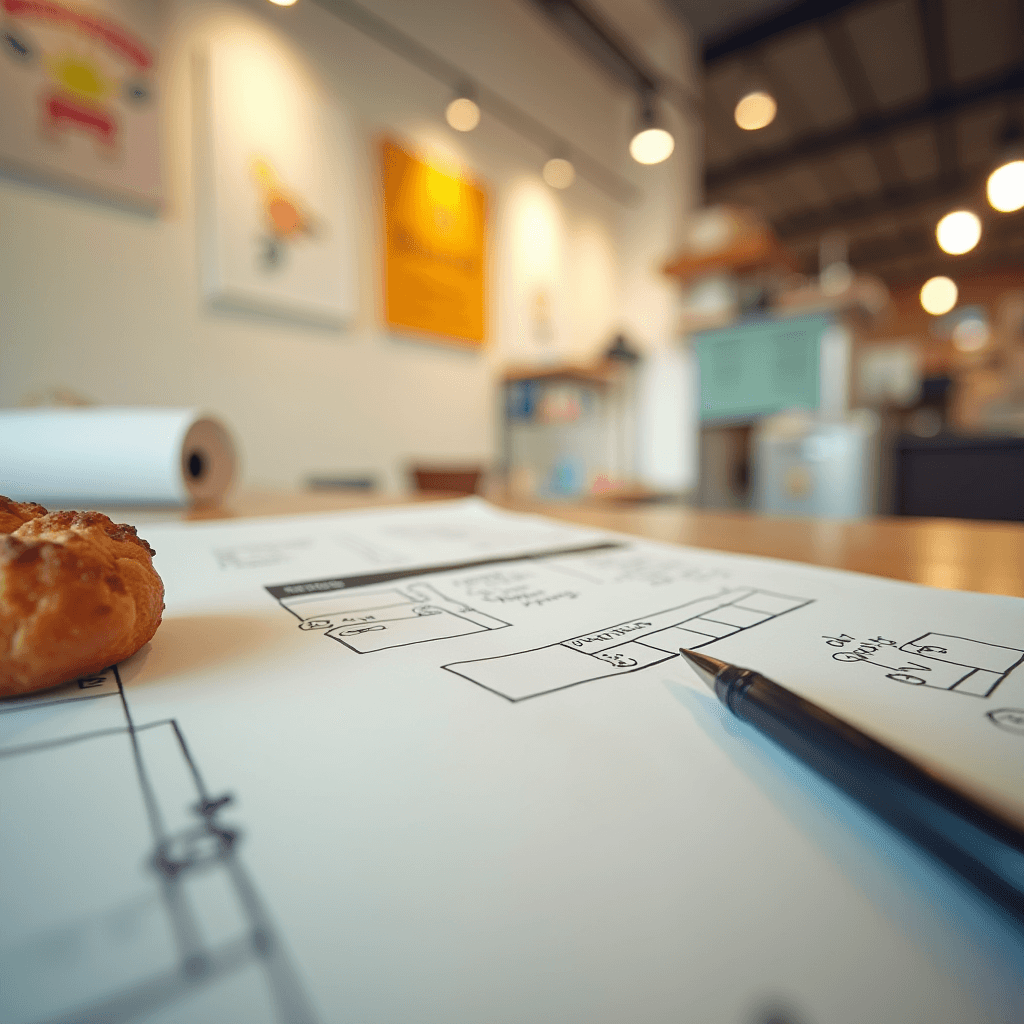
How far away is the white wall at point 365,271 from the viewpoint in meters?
1.31

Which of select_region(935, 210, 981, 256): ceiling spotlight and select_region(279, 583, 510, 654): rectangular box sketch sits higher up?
select_region(935, 210, 981, 256): ceiling spotlight

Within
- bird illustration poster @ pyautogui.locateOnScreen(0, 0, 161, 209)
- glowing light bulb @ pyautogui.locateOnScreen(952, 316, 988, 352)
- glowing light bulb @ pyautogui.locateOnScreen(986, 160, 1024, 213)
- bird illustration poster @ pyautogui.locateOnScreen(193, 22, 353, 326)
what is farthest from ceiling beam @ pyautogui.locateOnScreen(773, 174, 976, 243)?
bird illustration poster @ pyautogui.locateOnScreen(0, 0, 161, 209)

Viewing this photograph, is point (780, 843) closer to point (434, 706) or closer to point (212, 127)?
point (434, 706)

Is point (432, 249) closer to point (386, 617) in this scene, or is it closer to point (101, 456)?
point (101, 456)

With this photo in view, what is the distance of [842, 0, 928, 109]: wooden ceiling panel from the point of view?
263 centimetres

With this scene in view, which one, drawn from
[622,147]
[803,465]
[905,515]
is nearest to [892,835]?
[905,515]

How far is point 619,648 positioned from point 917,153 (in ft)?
18.4

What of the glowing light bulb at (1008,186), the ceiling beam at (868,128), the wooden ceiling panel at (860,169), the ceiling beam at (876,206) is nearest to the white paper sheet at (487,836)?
the glowing light bulb at (1008,186)

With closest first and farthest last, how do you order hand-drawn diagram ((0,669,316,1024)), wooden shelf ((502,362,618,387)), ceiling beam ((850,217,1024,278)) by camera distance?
hand-drawn diagram ((0,669,316,1024)) → wooden shelf ((502,362,618,387)) → ceiling beam ((850,217,1024,278))

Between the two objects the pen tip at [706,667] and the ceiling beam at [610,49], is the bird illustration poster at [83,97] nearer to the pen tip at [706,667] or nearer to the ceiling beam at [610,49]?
the ceiling beam at [610,49]

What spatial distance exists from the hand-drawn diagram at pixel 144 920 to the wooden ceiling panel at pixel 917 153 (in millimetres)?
5046

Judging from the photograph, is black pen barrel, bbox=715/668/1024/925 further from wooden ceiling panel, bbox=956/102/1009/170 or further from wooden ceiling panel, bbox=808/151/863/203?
wooden ceiling panel, bbox=808/151/863/203

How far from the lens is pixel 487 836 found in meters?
0.12

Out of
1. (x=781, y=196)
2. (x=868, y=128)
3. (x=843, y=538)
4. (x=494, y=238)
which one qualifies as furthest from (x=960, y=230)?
(x=781, y=196)
